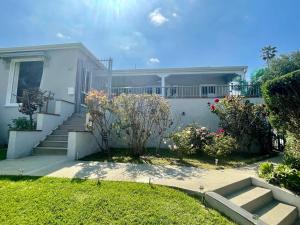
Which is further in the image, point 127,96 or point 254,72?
point 254,72

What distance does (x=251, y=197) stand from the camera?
539 centimetres

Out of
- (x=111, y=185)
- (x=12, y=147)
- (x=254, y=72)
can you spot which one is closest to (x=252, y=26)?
(x=111, y=185)

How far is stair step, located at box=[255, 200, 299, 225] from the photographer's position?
4855 mm

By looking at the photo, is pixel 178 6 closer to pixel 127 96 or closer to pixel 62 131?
pixel 127 96

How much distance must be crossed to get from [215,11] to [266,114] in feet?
18.7

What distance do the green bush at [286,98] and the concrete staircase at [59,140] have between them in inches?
320

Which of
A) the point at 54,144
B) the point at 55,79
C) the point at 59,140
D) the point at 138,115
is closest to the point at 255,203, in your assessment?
the point at 138,115

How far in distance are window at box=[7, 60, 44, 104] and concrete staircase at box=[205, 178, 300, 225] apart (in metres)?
12.6

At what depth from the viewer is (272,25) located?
11719 mm

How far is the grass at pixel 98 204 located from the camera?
3.87 meters

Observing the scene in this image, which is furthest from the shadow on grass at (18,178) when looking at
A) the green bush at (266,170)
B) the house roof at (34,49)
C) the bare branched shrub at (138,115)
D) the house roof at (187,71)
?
the house roof at (187,71)

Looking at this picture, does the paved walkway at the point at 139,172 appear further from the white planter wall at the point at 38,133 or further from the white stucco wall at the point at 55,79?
the white stucco wall at the point at 55,79

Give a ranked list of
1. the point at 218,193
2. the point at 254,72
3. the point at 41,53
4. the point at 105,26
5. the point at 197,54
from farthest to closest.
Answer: the point at 254,72 → the point at 197,54 → the point at 41,53 → the point at 105,26 → the point at 218,193

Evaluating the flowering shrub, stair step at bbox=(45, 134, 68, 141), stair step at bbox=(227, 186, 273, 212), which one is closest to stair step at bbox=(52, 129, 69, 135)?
stair step at bbox=(45, 134, 68, 141)
